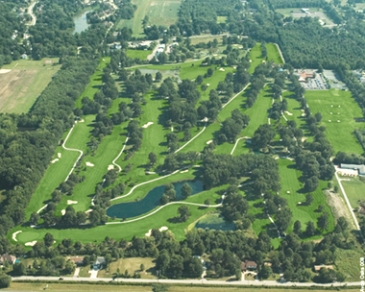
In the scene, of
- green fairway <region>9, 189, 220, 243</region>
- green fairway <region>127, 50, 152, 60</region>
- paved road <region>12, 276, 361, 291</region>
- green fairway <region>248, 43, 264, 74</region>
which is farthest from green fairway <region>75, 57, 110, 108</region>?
paved road <region>12, 276, 361, 291</region>

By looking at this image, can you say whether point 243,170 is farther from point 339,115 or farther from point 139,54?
point 139,54

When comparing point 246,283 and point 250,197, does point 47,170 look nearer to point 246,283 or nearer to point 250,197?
point 250,197

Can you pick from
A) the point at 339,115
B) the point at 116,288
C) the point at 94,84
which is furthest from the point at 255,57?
the point at 116,288

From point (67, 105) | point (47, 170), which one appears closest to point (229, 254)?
point (47, 170)

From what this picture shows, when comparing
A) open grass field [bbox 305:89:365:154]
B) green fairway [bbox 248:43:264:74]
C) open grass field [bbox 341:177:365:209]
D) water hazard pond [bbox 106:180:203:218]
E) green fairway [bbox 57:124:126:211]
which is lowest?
open grass field [bbox 305:89:365:154]

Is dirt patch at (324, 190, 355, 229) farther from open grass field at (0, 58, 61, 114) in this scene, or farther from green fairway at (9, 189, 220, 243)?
open grass field at (0, 58, 61, 114)

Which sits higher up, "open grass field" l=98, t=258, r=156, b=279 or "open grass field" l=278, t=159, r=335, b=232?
"open grass field" l=98, t=258, r=156, b=279

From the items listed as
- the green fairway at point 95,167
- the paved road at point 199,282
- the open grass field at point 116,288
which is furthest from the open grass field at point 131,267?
the green fairway at point 95,167
